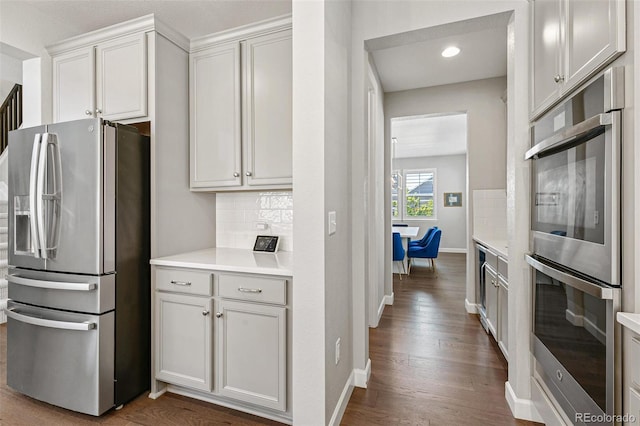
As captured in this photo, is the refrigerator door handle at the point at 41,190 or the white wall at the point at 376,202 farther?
the white wall at the point at 376,202

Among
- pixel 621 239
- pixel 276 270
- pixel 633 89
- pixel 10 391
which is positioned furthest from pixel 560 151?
pixel 10 391

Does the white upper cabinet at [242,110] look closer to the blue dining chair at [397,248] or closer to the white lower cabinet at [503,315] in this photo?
the white lower cabinet at [503,315]

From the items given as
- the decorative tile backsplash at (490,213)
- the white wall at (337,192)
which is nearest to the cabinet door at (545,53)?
the white wall at (337,192)

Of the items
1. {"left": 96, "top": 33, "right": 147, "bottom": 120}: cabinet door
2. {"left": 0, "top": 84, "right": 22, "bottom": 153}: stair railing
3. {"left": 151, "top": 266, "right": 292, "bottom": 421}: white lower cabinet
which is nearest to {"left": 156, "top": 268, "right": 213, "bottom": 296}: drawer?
{"left": 151, "top": 266, "right": 292, "bottom": 421}: white lower cabinet

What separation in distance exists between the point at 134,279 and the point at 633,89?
2.62m

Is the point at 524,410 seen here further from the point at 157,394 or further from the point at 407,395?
the point at 157,394

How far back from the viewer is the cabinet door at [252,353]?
5.76ft

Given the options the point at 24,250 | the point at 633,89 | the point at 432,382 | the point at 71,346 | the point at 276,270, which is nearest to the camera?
the point at 633,89

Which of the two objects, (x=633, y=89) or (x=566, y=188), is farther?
(x=566, y=188)

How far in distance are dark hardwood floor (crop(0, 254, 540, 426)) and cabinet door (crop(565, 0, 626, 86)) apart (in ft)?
6.17

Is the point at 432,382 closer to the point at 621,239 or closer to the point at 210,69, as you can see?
the point at 621,239

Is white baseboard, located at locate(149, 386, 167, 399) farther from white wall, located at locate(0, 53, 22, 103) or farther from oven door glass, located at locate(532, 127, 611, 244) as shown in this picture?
white wall, located at locate(0, 53, 22, 103)

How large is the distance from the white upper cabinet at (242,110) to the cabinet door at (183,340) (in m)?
0.88

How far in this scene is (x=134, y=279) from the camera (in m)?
2.06
